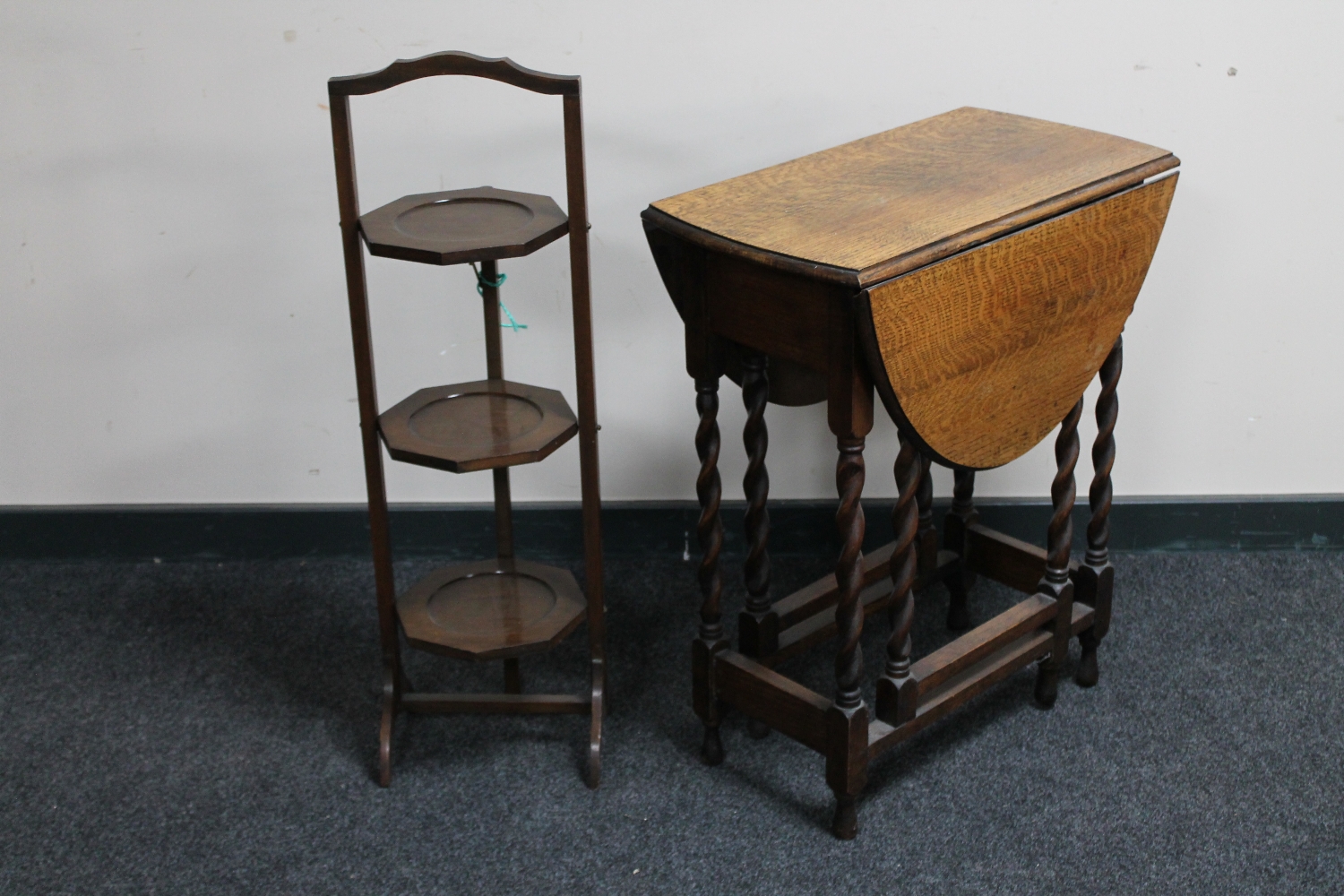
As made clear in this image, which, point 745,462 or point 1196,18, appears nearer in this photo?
point 1196,18

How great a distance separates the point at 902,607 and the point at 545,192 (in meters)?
0.99

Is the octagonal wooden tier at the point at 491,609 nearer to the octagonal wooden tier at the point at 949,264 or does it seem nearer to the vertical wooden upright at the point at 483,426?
the vertical wooden upright at the point at 483,426

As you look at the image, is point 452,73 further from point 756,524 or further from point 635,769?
point 635,769

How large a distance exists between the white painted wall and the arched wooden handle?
65 cm

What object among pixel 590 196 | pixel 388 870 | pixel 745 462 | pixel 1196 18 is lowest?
pixel 388 870

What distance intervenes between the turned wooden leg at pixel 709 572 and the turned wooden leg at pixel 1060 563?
0.54 meters

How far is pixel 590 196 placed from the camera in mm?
2484

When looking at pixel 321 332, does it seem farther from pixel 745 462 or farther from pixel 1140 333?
pixel 1140 333

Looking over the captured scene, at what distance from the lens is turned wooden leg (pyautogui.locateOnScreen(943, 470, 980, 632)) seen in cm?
253

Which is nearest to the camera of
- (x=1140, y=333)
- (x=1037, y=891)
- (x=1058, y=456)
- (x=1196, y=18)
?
(x=1037, y=891)

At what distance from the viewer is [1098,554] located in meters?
2.33

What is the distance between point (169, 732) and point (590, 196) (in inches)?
45.5

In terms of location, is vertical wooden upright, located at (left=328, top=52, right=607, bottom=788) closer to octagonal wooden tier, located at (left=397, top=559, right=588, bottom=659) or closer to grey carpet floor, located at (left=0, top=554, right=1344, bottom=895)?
octagonal wooden tier, located at (left=397, top=559, right=588, bottom=659)

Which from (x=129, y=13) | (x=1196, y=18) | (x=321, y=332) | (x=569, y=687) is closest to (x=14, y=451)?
(x=321, y=332)
